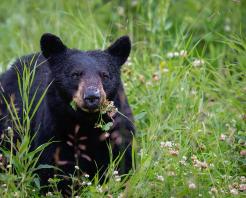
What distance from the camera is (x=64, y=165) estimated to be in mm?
6105

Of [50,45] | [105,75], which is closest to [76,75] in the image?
[105,75]

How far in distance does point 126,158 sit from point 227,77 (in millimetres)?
1241

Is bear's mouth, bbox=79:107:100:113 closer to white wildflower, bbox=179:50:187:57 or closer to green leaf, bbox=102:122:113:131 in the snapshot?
green leaf, bbox=102:122:113:131

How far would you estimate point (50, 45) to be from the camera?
6.29 m

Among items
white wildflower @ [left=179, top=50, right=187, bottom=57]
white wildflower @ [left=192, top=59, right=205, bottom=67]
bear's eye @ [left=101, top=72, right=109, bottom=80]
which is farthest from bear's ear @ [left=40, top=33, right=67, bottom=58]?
white wildflower @ [left=192, top=59, right=205, bottom=67]

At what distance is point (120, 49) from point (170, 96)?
2.94 feet

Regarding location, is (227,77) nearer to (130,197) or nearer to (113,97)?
(113,97)

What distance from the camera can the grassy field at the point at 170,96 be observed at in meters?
5.46

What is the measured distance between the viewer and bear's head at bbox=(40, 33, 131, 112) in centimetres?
572

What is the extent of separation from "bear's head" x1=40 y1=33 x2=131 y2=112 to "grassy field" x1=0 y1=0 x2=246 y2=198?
0.49 metres

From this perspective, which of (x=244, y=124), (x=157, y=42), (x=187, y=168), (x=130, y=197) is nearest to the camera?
(x=130, y=197)

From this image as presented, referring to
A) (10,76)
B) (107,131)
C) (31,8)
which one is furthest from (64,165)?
(31,8)

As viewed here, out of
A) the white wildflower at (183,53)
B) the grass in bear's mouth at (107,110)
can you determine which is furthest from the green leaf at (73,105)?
the white wildflower at (183,53)

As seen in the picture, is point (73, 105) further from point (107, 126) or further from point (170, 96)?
point (170, 96)
